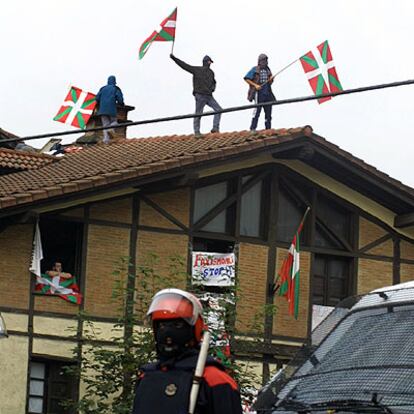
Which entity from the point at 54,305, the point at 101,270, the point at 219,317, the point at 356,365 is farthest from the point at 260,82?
the point at 356,365

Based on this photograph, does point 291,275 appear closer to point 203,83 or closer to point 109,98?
point 203,83

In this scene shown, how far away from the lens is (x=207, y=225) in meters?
26.2

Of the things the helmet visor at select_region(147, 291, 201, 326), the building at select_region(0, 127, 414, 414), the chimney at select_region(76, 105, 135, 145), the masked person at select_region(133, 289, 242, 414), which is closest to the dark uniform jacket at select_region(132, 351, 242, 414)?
the masked person at select_region(133, 289, 242, 414)

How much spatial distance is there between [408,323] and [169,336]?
1.51 metres

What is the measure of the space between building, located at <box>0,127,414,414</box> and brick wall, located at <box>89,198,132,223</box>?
0.05 feet

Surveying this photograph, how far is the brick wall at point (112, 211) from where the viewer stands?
82.2 feet

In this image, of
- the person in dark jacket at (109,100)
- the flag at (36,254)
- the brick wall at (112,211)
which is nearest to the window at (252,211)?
the brick wall at (112,211)

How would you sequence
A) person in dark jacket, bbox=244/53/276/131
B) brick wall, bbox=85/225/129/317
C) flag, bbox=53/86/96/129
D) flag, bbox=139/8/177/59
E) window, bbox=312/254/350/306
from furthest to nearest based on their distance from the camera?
flag, bbox=53/86/96/129 → window, bbox=312/254/350/306 → person in dark jacket, bbox=244/53/276/131 → brick wall, bbox=85/225/129/317 → flag, bbox=139/8/177/59

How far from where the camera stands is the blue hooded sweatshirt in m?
28.5

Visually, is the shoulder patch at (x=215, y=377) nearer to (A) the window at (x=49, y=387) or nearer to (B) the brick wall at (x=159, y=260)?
(B) the brick wall at (x=159, y=260)

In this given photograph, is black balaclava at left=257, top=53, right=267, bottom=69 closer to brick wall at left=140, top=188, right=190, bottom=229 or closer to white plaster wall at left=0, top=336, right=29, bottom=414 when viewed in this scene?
brick wall at left=140, top=188, right=190, bottom=229

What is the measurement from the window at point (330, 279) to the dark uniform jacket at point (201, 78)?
356 centimetres

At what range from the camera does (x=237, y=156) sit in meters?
25.6

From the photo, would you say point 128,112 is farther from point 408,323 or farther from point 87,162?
point 408,323
